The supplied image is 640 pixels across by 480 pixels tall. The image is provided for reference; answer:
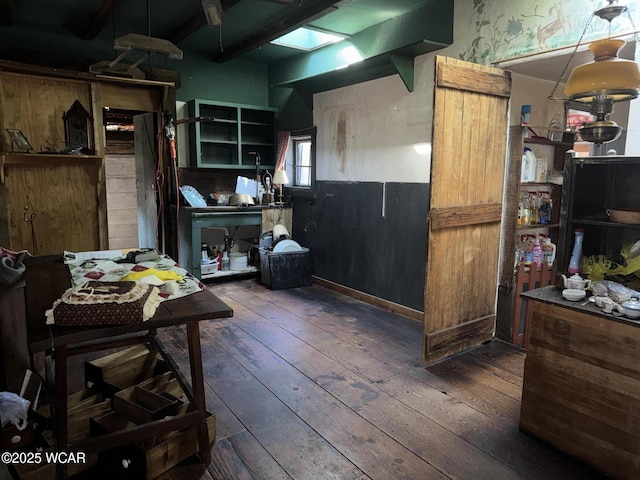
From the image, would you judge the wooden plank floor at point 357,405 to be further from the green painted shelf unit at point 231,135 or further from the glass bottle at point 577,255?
the green painted shelf unit at point 231,135

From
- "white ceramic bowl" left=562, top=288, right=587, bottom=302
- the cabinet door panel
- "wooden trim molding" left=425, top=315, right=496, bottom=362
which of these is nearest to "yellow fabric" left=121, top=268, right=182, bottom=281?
"wooden trim molding" left=425, top=315, right=496, bottom=362

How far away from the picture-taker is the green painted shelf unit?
5.24 m

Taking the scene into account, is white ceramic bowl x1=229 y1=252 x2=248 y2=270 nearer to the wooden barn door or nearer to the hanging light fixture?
the wooden barn door

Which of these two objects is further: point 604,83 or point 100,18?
point 100,18

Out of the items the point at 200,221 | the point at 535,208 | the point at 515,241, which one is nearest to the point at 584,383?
the point at 515,241

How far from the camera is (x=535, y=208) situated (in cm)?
374

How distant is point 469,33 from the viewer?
11.3ft

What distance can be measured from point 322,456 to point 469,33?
10.5 feet

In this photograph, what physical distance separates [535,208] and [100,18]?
4.24 m

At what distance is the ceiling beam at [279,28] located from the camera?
11.5ft

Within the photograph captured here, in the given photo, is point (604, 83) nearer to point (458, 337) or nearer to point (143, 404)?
point (458, 337)

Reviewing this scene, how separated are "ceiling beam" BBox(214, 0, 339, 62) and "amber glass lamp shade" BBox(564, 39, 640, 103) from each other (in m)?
1.97

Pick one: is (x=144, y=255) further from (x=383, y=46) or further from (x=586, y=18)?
(x=586, y=18)

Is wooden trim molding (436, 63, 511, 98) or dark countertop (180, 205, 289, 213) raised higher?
wooden trim molding (436, 63, 511, 98)
